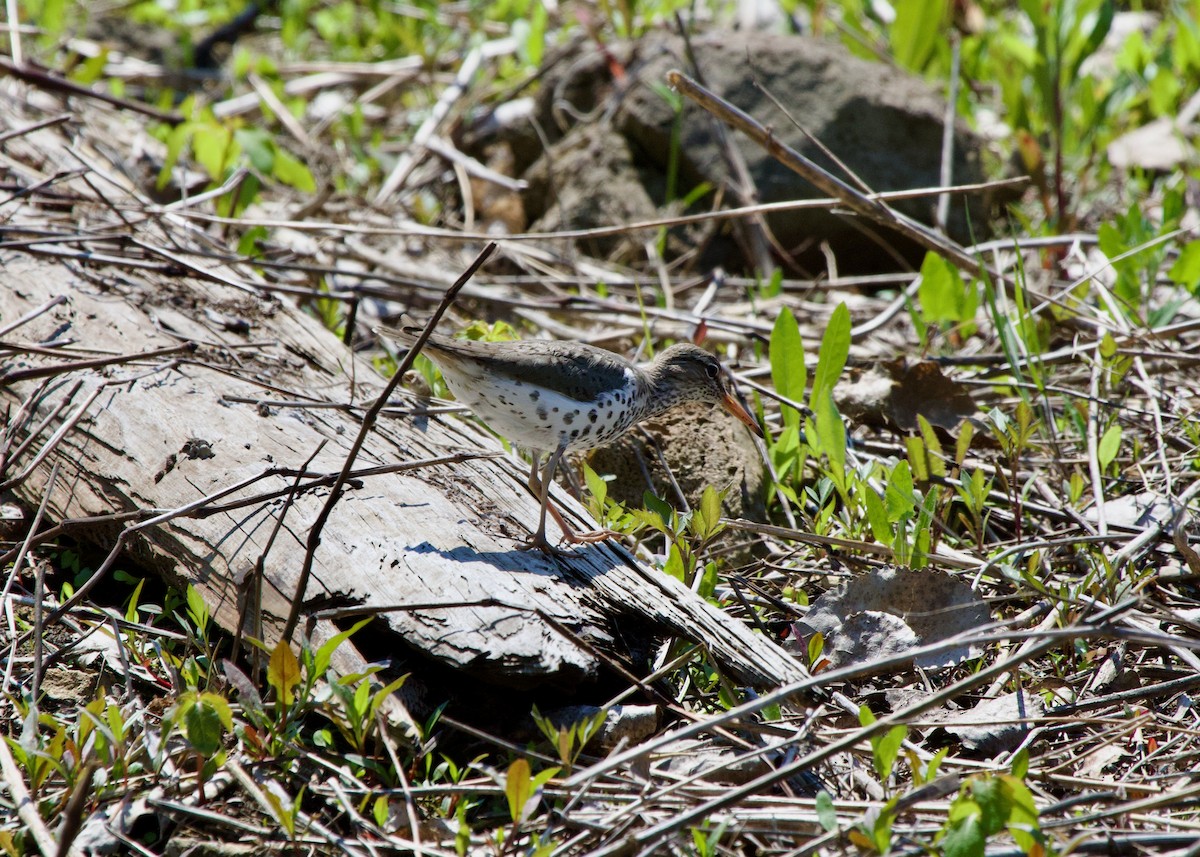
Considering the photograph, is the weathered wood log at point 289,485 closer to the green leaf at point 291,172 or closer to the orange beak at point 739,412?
the orange beak at point 739,412

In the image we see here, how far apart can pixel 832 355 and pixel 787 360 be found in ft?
0.74

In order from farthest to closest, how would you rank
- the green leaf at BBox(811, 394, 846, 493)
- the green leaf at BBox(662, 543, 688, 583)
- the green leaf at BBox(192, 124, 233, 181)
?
the green leaf at BBox(192, 124, 233, 181)
the green leaf at BBox(811, 394, 846, 493)
the green leaf at BBox(662, 543, 688, 583)

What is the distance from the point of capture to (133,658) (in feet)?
11.4

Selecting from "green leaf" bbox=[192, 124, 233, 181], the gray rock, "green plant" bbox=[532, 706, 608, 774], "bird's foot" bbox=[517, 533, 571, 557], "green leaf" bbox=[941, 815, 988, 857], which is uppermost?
the gray rock

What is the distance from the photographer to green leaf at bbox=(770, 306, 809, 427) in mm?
4746

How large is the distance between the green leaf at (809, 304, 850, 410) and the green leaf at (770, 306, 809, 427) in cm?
12

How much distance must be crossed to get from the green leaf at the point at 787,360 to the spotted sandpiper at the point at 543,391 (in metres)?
0.78

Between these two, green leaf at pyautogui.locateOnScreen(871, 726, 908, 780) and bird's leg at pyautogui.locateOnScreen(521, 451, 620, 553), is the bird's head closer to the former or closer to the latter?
bird's leg at pyautogui.locateOnScreen(521, 451, 620, 553)

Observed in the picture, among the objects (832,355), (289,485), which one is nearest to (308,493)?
(289,485)

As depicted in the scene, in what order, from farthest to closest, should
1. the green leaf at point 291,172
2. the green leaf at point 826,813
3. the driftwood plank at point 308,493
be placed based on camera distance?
the green leaf at point 291,172
the driftwood plank at point 308,493
the green leaf at point 826,813

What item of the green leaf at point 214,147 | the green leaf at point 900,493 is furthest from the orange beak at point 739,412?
the green leaf at point 214,147

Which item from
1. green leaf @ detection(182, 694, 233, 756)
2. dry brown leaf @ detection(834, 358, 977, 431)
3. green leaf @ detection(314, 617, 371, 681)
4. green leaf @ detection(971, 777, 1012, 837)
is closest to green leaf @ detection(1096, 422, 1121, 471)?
dry brown leaf @ detection(834, 358, 977, 431)

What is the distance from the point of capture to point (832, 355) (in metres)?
4.66

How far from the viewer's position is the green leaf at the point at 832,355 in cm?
462
